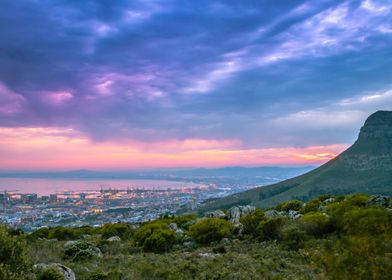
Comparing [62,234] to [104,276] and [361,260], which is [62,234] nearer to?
[104,276]

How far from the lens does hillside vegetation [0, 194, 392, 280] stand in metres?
8.29

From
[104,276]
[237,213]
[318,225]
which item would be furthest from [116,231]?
[104,276]

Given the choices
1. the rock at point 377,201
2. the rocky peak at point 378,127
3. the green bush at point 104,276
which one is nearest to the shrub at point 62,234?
the green bush at point 104,276

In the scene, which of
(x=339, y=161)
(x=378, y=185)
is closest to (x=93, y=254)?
(x=378, y=185)

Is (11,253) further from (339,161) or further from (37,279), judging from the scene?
(339,161)

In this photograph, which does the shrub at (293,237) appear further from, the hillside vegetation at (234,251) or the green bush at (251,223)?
the green bush at (251,223)

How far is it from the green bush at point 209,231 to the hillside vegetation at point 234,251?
2.4 inches

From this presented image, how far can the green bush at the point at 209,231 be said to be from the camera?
2239 cm

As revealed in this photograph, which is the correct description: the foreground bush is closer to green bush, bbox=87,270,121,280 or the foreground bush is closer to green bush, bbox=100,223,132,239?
green bush, bbox=100,223,132,239

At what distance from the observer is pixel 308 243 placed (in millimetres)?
18672

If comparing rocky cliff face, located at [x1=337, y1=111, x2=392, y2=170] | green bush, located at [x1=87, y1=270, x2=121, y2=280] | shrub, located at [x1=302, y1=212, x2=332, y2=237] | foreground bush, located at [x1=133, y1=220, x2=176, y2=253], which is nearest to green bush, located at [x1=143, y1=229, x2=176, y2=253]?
foreground bush, located at [x1=133, y1=220, x2=176, y2=253]

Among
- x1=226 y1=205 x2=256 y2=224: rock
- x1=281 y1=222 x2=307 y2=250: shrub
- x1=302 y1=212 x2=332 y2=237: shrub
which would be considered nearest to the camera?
x1=281 y1=222 x2=307 y2=250: shrub

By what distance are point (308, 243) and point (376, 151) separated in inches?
3948

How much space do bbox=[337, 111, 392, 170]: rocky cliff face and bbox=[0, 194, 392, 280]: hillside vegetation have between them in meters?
81.4
